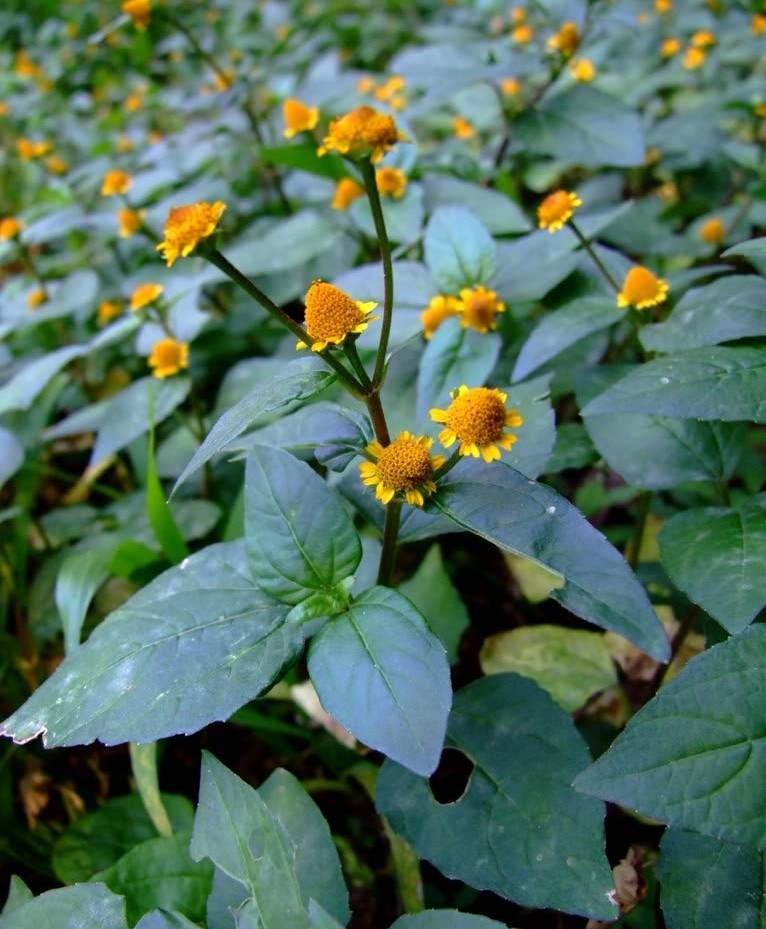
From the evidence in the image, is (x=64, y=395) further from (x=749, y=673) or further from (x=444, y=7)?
(x=444, y=7)

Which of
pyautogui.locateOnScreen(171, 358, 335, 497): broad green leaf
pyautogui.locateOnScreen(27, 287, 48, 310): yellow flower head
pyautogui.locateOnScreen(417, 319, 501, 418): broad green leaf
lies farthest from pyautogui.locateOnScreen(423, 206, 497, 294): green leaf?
pyautogui.locateOnScreen(27, 287, 48, 310): yellow flower head

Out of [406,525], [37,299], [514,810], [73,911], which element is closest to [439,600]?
[406,525]

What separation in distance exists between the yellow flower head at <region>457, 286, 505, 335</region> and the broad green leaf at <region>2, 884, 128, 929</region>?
0.94 meters

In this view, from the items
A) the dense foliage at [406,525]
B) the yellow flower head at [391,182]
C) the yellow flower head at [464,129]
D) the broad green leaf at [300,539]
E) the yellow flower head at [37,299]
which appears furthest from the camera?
the yellow flower head at [464,129]

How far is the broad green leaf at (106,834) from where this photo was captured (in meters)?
1.16

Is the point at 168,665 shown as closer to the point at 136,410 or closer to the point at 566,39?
the point at 136,410

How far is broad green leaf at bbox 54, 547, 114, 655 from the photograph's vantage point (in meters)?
1.23

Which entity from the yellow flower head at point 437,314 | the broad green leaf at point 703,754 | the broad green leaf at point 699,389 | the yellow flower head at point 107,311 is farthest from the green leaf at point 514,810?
the yellow flower head at point 107,311

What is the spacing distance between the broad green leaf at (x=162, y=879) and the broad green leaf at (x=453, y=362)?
0.71 metres

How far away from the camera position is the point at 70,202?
2.33 meters

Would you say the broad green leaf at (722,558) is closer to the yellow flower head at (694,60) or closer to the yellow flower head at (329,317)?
the yellow flower head at (329,317)

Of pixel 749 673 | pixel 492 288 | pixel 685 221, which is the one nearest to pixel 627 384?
pixel 749 673

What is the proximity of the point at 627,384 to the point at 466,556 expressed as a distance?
0.77m

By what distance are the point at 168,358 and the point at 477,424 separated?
0.84m
